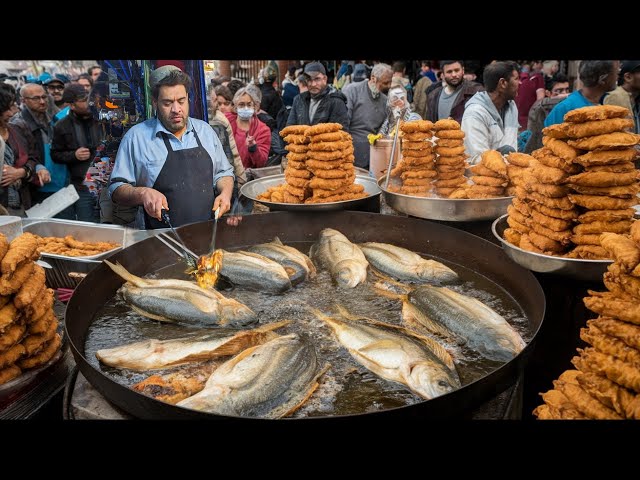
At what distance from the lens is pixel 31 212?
558 centimetres

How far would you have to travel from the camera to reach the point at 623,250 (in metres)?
1.87

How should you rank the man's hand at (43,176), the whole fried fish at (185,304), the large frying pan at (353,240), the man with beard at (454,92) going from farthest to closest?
1. the man with beard at (454,92)
2. the man's hand at (43,176)
3. the whole fried fish at (185,304)
4. the large frying pan at (353,240)

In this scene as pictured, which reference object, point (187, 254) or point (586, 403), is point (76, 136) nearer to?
point (187, 254)

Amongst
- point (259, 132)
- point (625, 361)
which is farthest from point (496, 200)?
point (259, 132)

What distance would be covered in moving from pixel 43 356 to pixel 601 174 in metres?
3.31

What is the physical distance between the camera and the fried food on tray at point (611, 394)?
1.58 meters

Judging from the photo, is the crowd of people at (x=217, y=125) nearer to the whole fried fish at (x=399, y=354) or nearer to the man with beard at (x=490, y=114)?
the man with beard at (x=490, y=114)

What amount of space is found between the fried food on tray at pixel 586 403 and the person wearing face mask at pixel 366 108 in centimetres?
664

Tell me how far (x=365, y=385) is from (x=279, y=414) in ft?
1.54

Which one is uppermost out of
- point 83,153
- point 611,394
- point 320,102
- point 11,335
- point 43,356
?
point 320,102

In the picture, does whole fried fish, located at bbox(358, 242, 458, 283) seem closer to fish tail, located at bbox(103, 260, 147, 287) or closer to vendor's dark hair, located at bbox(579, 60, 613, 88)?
fish tail, located at bbox(103, 260, 147, 287)

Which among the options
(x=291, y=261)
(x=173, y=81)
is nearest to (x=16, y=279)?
(x=291, y=261)

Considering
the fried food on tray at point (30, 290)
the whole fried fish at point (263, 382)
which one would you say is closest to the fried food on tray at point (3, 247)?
the fried food on tray at point (30, 290)

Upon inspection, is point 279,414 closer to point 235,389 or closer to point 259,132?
point 235,389
